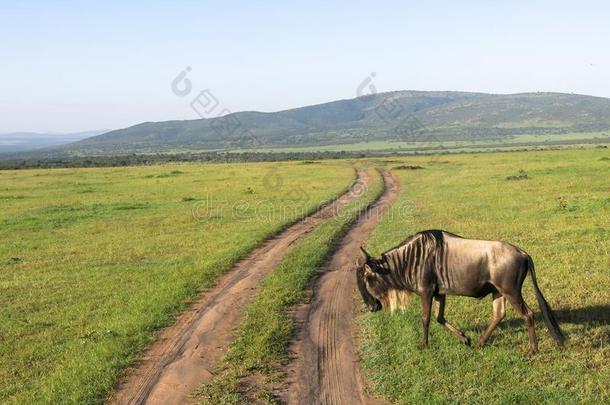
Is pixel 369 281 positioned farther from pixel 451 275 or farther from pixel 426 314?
pixel 451 275

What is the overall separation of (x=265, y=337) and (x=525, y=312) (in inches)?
197

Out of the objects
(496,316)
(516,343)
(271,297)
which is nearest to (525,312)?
(496,316)

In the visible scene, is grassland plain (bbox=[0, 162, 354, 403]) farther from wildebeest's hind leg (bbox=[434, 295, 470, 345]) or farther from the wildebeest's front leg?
wildebeest's hind leg (bbox=[434, 295, 470, 345])

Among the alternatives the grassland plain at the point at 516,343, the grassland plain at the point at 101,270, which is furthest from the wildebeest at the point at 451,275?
the grassland plain at the point at 101,270

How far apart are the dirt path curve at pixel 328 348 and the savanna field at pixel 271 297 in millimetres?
315

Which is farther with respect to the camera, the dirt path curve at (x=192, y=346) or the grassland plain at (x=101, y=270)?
the grassland plain at (x=101, y=270)

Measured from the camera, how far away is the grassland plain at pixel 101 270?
9.95 meters

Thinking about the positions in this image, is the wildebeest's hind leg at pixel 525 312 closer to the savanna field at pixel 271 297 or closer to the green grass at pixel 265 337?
the savanna field at pixel 271 297

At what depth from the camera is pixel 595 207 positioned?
85.1 feet

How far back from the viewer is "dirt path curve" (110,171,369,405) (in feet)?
28.5

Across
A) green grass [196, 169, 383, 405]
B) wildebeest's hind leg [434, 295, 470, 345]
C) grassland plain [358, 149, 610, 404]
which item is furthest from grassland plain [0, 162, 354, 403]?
wildebeest's hind leg [434, 295, 470, 345]

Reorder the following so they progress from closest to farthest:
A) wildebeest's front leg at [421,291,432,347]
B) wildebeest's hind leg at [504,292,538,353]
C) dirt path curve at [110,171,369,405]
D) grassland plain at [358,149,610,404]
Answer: grassland plain at [358,149,610,404], dirt path curve at [110,171,369,405], wildebeest's hind leg at [504,292,538,353], wildebeest's front leg at [421,291,432,347]

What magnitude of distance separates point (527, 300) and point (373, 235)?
915cm

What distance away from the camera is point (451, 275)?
9.88 m
